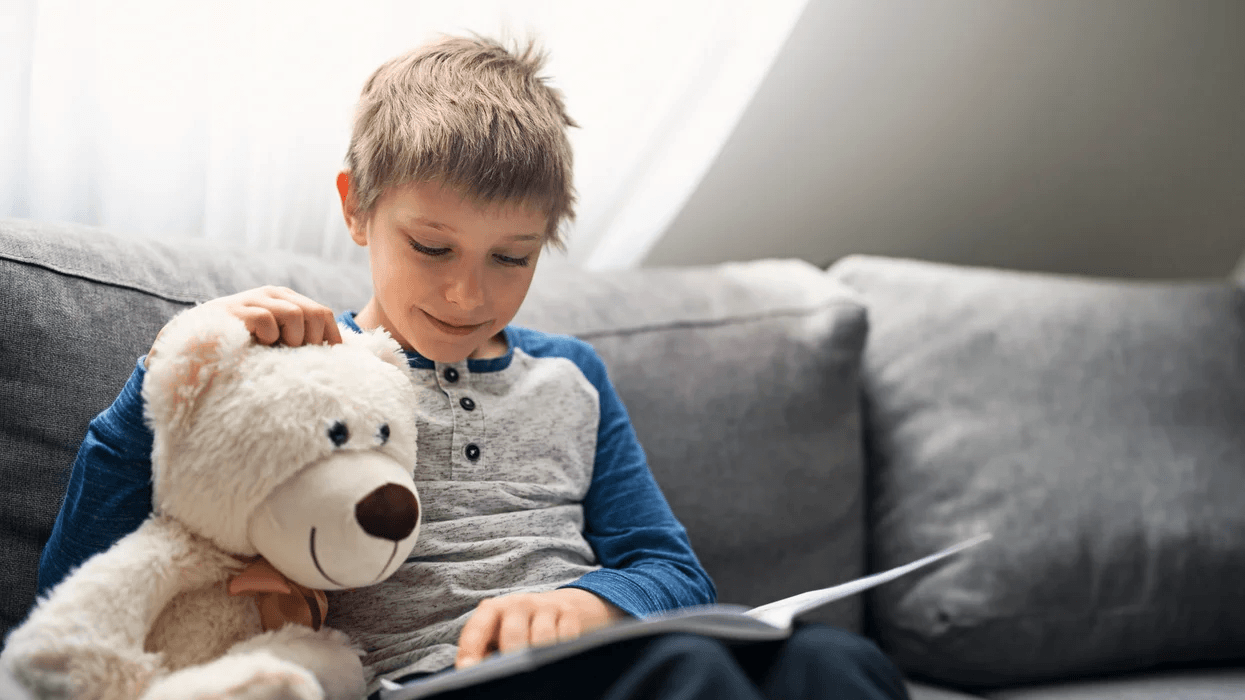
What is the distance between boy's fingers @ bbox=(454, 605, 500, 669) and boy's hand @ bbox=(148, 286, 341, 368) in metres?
0.22

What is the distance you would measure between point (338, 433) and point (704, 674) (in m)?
0.27

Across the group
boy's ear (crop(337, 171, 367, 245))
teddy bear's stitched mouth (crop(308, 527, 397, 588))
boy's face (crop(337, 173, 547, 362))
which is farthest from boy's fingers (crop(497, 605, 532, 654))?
boy's ear (crop(337, 171, 367, 245))

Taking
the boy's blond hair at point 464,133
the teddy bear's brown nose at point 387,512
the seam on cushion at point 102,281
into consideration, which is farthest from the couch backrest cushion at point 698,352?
the teddy bear's brown nose at point 387,512

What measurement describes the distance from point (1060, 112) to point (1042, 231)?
0.82 ft

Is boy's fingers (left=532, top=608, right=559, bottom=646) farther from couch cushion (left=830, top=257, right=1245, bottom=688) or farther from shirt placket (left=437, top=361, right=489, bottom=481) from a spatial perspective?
couch cushion (left=830, top=257, right=1245, bottom=688)

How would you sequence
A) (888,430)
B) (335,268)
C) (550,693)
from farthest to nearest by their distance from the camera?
(888,430), (335,268), (550,693)

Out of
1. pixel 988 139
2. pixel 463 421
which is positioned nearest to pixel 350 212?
pixel 463 421

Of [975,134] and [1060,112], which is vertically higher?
[1060,112]

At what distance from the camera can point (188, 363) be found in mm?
561

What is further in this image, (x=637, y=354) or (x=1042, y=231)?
(x=1042, y=231)

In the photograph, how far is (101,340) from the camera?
778mm

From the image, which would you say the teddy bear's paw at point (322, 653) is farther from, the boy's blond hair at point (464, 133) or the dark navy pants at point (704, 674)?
the boy's blond hair at point (464, 133)

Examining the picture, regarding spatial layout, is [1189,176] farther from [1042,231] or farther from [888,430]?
[888,430]

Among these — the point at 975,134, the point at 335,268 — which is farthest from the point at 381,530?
the point at 975,134
